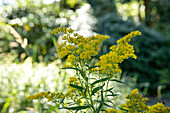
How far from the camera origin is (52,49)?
5.32 metres

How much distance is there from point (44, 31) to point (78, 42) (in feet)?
16.0

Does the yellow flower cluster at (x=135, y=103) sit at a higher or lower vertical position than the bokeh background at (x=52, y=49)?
lower

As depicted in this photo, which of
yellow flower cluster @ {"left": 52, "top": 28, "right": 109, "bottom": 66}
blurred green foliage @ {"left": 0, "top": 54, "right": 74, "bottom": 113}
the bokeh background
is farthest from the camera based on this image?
the bokeh background

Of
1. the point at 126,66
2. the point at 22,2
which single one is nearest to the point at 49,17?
the point at 22,2

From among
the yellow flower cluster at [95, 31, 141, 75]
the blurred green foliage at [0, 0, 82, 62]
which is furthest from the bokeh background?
the yellow flower cluster at [95, 31, 141, 75]

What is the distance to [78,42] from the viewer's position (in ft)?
3.72

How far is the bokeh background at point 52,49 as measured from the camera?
2779 millimetres

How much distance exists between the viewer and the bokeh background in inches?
109

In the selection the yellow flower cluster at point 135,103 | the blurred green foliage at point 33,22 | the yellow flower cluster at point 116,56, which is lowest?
the yellow flower cluster at point 135,103

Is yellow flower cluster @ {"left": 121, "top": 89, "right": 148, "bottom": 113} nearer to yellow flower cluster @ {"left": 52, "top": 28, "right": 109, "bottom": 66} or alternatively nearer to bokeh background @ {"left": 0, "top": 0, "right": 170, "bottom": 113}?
yellow flower cluster @ {"left": 52, "top": 28, "right": 109, "bottom": 66}

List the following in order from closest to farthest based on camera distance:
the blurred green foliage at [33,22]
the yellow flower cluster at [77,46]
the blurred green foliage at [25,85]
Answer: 1. the yellow flower cluster at [77,46]
2. the blurred green foliage at [25,85]
3. the blurred green foliage at [33,22]

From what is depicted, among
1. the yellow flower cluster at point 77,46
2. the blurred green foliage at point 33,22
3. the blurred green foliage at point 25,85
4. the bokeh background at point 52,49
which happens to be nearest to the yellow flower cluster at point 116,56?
the yellow flower cluster at point 77,46

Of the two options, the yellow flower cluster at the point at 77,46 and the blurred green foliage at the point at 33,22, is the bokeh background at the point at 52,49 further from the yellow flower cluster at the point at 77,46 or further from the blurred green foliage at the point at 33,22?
the yellow flower cluster at the point at 77,46

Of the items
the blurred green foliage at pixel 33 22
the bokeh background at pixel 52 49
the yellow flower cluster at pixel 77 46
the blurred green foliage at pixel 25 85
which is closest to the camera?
the yellow flower cluster at pixel 77 46
